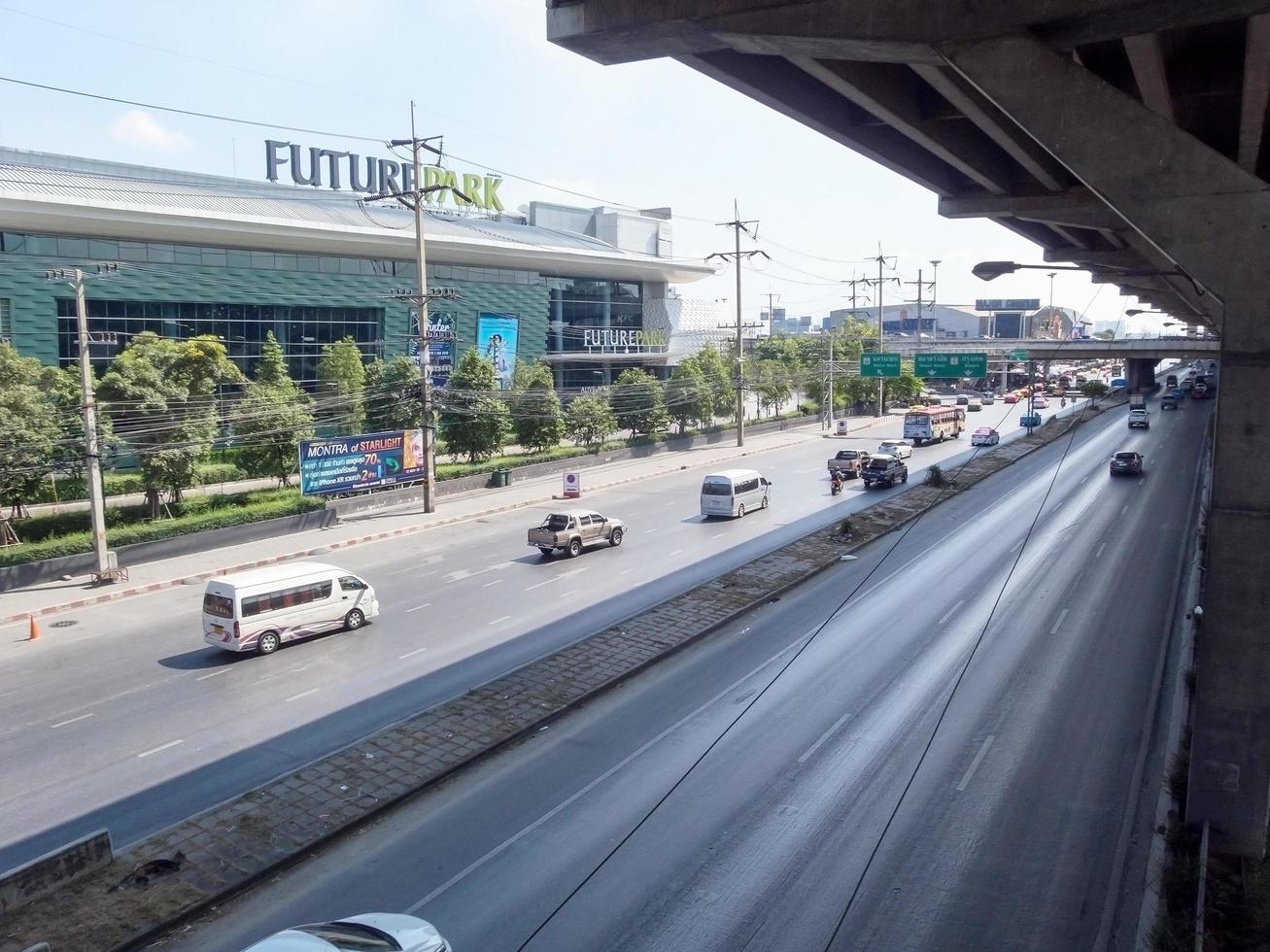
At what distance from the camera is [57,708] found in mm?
16219

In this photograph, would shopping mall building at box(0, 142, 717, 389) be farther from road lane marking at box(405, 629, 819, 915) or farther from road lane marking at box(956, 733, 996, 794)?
road lane marking at box(956, 733, 996, 794)

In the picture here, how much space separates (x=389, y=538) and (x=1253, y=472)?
27226mm

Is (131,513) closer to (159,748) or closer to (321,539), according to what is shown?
(321,539)

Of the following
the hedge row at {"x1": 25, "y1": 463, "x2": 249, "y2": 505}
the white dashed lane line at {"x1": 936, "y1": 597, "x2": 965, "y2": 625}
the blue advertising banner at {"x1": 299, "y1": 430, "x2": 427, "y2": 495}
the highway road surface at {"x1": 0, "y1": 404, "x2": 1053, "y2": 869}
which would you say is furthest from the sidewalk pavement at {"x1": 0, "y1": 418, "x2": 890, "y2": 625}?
the white dashed lane line at {"x1": 936, "y1": 597, "x2": 965, "y2": 625}

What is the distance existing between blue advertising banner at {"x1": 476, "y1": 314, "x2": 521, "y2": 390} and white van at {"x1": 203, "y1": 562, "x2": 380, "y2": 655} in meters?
47.9

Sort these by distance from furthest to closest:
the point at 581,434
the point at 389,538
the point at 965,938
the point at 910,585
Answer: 1. the point at 581,434
2. the point at 389,538
3. the point at 910,585
4. the point at 965,938

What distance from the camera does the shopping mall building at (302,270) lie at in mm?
46625

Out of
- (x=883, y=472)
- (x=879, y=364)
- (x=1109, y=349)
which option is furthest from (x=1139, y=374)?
(x=883, y=472)

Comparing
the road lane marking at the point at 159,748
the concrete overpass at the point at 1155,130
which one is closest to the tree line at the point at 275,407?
the road lane marking at the point at 159,748

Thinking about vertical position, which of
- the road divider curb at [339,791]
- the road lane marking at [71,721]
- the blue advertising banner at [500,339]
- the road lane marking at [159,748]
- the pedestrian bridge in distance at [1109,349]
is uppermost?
the blue advertising banner at [500,339]

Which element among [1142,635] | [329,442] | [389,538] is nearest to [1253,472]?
[1142,635]

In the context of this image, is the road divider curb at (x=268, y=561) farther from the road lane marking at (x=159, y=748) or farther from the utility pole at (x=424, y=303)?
the road lane marking at (x=159, y=748)

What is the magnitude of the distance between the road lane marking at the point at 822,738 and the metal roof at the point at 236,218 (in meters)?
44.8

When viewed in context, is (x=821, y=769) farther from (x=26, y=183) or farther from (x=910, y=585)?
(x=26, y=183)
